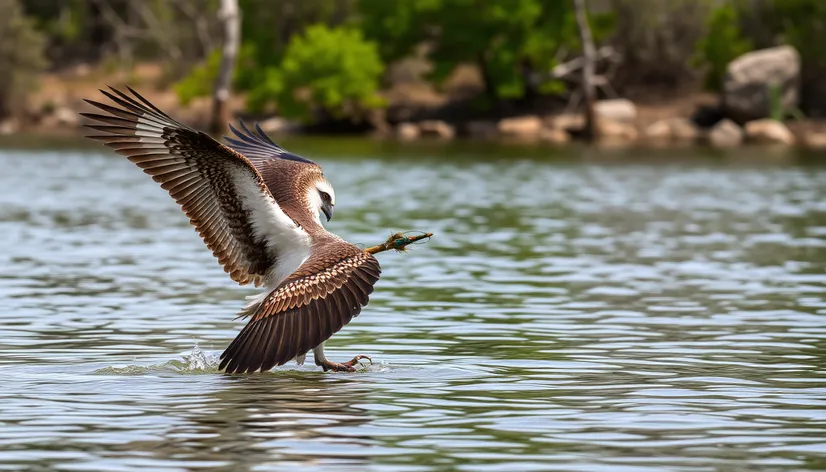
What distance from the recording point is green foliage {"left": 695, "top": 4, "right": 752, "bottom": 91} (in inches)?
3041

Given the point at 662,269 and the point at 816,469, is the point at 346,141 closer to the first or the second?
the point at 662,269

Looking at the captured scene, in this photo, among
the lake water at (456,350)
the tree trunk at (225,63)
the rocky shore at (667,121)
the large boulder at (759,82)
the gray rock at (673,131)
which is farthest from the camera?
the gray rock at (673,131)

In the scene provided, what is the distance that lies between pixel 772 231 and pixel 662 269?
6.43 m

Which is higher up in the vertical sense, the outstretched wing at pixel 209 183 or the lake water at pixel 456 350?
the outstretched wing at pixel 209 183

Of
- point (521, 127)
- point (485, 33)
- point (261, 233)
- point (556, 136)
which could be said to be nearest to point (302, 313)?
point (261, 233)

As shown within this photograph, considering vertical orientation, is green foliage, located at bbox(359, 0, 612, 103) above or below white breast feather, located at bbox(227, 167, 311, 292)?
above

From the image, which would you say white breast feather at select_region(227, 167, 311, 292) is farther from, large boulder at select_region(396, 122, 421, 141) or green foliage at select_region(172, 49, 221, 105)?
green foliage at select_region(172, 49, 221, 105)

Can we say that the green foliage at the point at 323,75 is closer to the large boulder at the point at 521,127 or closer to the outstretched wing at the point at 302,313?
the large boulder at the point at 521,127

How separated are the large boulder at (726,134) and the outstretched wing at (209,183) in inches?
2211

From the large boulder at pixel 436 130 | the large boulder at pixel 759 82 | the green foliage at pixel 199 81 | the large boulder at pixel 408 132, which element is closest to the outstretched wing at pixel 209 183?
the large boulder at pixel 759 82

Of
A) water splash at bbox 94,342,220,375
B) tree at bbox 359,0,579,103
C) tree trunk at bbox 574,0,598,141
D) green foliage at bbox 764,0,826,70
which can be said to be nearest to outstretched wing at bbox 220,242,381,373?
water splash at bbox 94,342,220,375

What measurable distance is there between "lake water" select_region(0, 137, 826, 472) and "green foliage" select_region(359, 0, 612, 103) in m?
47.2

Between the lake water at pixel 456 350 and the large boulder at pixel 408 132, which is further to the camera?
the large boulder at pixel 408 132

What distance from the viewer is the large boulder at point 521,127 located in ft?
249
